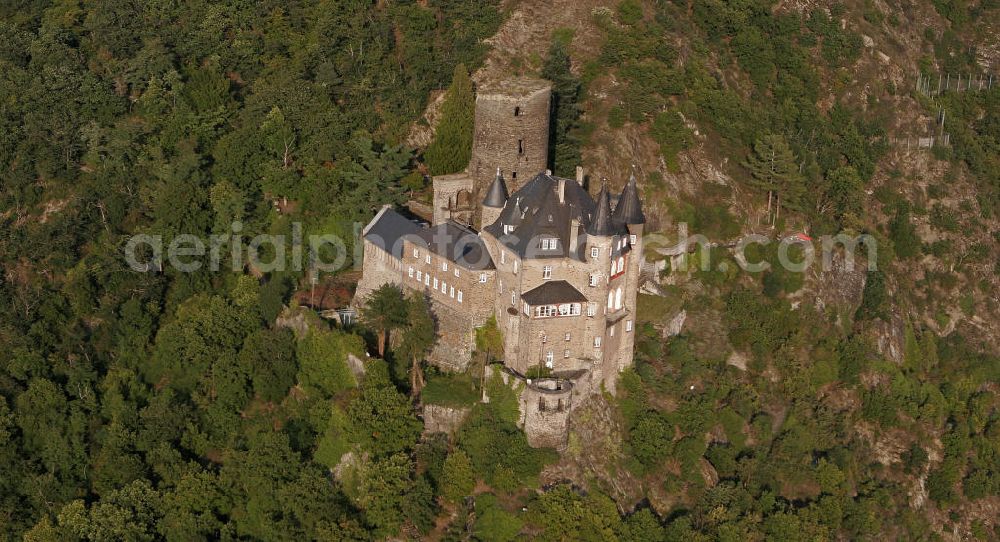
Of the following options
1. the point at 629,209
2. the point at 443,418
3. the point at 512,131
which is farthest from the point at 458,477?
the point at 512,131

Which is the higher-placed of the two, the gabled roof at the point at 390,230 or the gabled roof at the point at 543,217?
the gabled roof at the point at 543,217

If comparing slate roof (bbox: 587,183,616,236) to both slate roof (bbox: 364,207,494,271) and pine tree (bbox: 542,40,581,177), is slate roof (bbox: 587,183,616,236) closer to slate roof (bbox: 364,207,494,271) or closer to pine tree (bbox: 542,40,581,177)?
slate roof (bbox: 364,207,494,271)

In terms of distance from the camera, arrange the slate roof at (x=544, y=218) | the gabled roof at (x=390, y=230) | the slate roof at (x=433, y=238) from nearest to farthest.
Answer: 1. the slate roof at (x=544, y=218)
2. the slate roof at (x=433, y=238)
3. the gabled roof at (x=390, y=230)

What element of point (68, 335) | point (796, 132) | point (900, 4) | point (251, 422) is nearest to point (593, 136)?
point (796, 132)

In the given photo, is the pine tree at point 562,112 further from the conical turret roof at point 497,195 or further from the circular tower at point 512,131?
the conical turret roof at point 497,195

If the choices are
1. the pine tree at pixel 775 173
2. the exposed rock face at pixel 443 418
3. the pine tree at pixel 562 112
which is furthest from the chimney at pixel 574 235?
the pine tree at pixel 775 173

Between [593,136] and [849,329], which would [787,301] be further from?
[593,136]

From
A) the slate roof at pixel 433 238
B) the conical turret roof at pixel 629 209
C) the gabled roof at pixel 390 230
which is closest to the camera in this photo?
the slate roof at pixel 433 238
